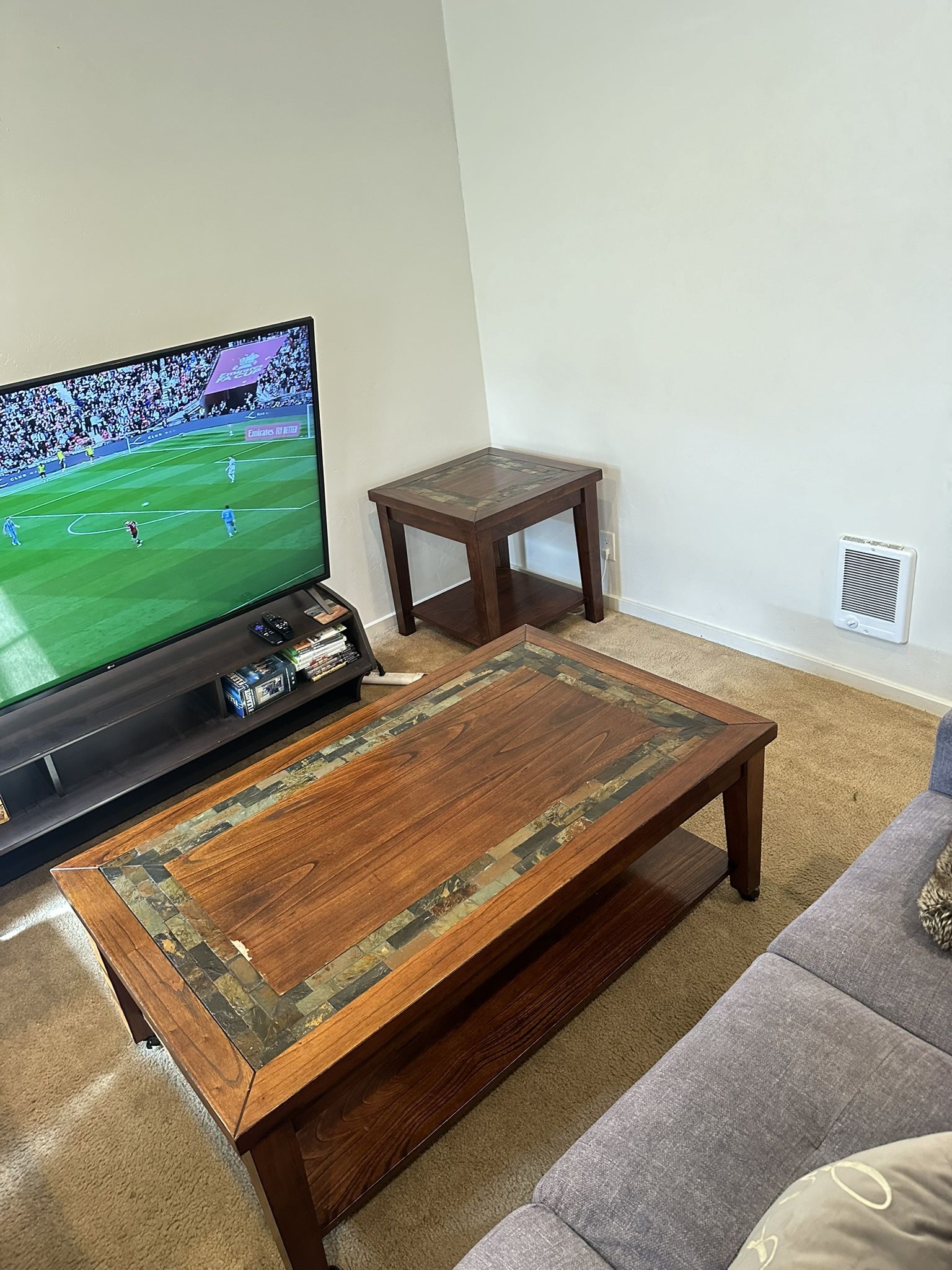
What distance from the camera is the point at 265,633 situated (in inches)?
113

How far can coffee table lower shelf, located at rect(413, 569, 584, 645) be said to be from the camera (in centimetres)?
333

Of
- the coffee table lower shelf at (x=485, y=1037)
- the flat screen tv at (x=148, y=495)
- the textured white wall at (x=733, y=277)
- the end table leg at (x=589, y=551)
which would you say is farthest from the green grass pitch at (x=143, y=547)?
the coffee table lower shelf at (x=485, y=1037)

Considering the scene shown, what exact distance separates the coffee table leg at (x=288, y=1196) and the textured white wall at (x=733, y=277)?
2083 mm

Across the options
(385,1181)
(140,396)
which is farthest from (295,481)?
(385,1181)

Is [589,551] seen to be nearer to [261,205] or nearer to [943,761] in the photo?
[261,205]

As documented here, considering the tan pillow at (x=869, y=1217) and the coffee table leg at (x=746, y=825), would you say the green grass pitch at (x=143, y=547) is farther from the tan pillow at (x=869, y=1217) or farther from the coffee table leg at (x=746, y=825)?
the tan pillow at (x=869, y=1217)

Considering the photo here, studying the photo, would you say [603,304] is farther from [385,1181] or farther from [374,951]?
[385,1181]

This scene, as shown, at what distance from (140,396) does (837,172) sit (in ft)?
5.99

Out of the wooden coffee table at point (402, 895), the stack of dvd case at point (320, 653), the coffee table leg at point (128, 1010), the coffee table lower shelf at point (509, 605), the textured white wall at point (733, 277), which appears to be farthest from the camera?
the coffee table lower shelf at point (509, 605)

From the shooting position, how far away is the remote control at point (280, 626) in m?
2.85

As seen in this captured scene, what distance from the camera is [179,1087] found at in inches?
73.9

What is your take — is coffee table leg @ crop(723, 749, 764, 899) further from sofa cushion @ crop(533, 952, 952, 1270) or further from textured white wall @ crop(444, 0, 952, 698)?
textured white wall @ crop(444, 0, 952, 698)

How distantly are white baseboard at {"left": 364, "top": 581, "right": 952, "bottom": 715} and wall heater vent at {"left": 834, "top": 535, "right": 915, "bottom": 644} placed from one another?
155 mm

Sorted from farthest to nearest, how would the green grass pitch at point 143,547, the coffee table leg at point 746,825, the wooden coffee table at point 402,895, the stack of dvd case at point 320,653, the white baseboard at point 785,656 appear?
1. the stack of dvd case at point 320,653
2. the white baseboard at point 785,656
3. the green grass pitch at point 143,547
4. the coffee table leg at point 746,825
5. the wooden coffee table at point 402,895
